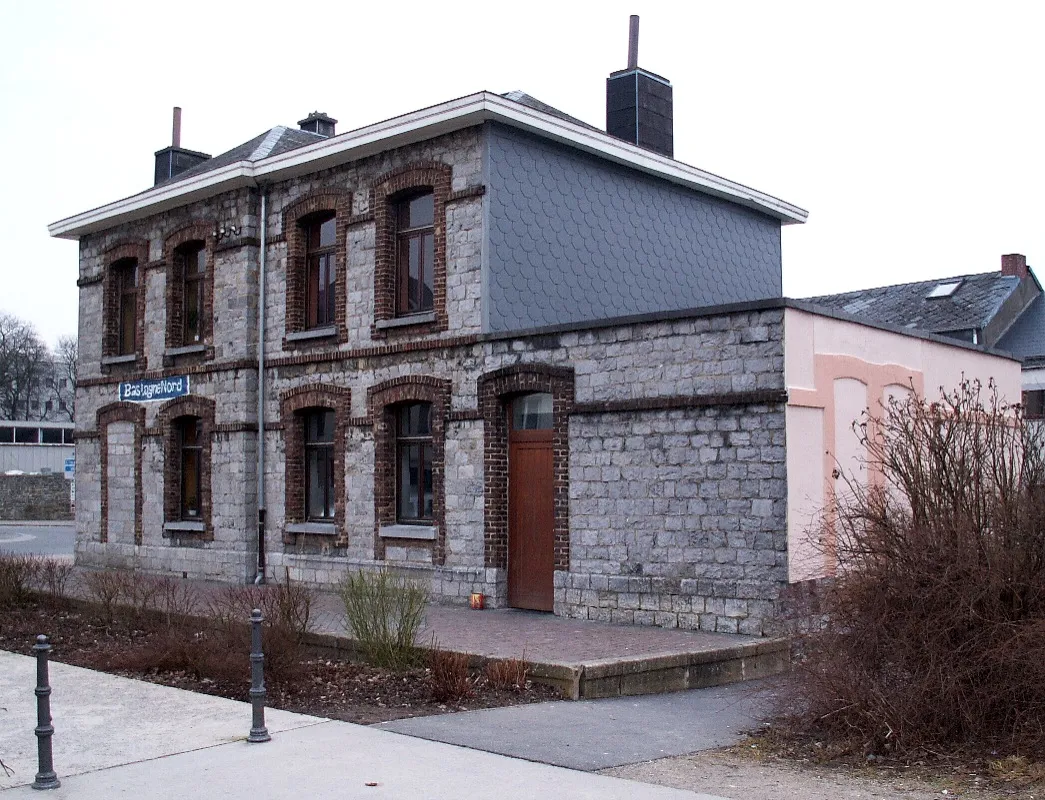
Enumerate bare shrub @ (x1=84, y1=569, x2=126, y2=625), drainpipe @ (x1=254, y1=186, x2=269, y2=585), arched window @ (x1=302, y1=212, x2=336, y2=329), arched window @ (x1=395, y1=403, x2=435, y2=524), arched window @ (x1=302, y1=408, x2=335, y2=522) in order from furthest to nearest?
drainpipe @ (x1=254, y1=186, x2=269, y2=585)
arched window @ (x1=302, y1=212, x2=336, y2=329)
arched window @ (x1=302, y1=408, x2=335, y2=522)
arched window @ (x1=395, y1=403, x2=435, y2=524)
bare shrub @ (x1=84, y1=569, x2=126, y2=625)

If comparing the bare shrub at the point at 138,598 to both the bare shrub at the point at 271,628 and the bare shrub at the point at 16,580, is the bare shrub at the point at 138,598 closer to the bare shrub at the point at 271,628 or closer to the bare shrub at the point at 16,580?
the bare shrub at the point at 271,628

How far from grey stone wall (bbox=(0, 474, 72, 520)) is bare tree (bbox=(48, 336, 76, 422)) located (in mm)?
28474

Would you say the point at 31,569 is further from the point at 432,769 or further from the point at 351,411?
the point at 432,769

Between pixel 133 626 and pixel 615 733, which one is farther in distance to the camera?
Result: pixel 133 626

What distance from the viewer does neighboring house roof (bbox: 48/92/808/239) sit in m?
16.3

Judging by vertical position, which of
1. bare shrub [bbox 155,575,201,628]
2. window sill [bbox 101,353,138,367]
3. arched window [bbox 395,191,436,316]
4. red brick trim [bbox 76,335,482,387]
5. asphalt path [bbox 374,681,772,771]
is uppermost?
arched window [bbox 395,191,436,316]

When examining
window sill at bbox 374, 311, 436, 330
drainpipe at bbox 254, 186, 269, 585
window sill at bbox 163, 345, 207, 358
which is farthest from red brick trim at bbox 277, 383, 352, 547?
window sill at bbox 163, 345, 207, 358

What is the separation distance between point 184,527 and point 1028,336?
2784cm

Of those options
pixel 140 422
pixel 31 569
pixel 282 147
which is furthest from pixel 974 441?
pixel 140 422

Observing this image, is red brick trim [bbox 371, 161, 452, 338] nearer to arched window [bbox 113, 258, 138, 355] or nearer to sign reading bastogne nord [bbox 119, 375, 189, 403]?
sign reading bastogne nord [bbox 119, 375, 189, 403]

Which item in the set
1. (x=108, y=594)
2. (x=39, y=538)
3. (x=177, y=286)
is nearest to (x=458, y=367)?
(x=108, y=594)

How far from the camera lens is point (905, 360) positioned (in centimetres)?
1584

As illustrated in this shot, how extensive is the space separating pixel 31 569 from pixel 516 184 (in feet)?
29.6

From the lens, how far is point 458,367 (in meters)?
16.6
